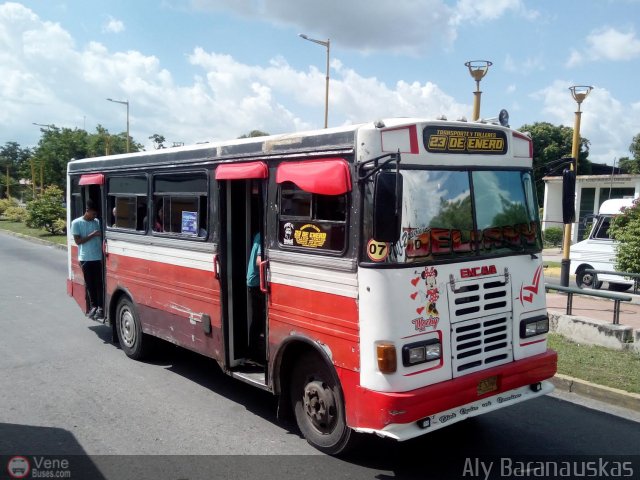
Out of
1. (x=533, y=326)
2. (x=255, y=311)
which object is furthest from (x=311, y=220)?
(x=533, y=326)

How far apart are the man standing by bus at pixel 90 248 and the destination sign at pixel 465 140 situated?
230 inches

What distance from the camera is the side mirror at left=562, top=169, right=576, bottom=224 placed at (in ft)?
17.9

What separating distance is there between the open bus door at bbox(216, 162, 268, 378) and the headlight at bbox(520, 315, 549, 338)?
8.52ft


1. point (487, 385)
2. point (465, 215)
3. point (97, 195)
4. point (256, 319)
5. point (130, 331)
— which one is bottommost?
point (130, 331)

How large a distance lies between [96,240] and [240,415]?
418 centimetres

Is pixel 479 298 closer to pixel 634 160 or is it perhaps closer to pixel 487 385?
pixel 487 385

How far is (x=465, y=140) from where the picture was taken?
4.80 metres

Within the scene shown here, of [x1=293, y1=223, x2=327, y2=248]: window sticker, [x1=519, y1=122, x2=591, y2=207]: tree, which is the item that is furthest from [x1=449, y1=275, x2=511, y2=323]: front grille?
[x1=519, y1=122, x2=591, y2=207]: tree

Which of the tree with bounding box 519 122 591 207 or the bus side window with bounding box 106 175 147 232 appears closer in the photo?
the bus side window with bounding box 106 175 147 232

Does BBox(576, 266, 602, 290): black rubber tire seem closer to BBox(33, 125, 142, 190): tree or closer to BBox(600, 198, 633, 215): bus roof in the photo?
BBox(600, 198, 633, 215): bus roof

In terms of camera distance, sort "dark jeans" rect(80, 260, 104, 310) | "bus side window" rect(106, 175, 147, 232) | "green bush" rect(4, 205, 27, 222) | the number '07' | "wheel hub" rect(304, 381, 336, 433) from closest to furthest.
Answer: the number '07', "wheel hub" rect(304, 381, 336, 433), "bus side window" rect(106, 175, 147, 232), "dark jeans" rect(80, 260, 104, 310), "green bush" rect(4, 205, 27, 222)

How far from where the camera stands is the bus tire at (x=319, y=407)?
4.68m

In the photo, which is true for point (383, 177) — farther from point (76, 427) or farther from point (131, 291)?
point (131, 291)

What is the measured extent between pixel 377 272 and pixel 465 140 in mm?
1479
